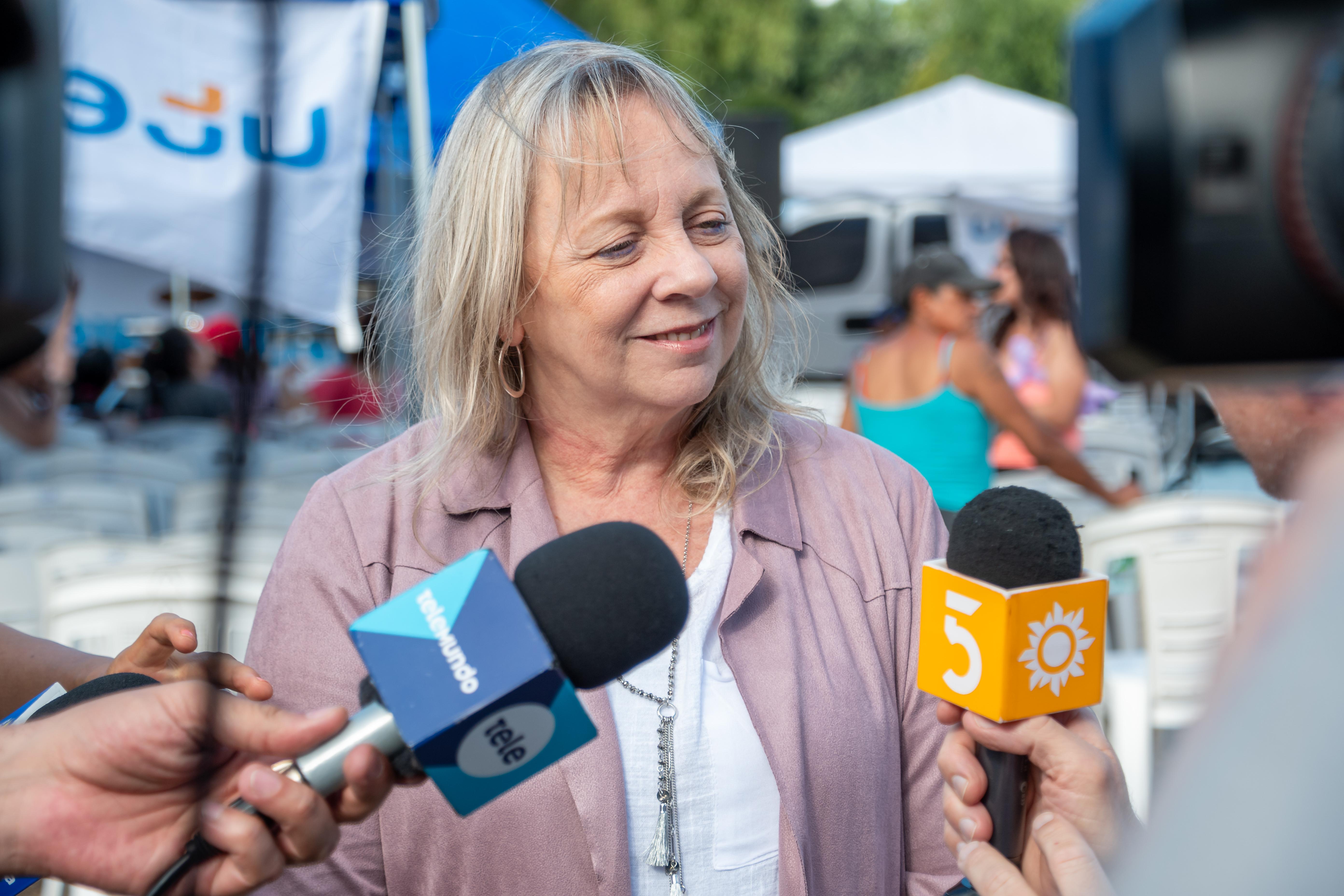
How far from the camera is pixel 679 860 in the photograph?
1516 millimetres

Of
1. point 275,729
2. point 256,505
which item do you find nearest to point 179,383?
point 256,505

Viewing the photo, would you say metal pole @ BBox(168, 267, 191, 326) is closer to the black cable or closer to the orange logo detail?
the orange logo detail

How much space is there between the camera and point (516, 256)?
1685mm

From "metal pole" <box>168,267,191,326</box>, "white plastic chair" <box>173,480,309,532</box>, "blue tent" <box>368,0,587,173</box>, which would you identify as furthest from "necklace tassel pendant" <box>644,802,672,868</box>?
"metal pole" <box>168,267,191,326</box>

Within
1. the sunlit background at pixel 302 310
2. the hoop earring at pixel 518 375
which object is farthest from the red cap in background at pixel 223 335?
the hoop earring at pixel 518 375

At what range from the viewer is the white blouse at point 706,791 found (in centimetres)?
152

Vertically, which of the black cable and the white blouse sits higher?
the black cable

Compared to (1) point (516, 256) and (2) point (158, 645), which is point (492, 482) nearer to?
(1) point (516, 256)

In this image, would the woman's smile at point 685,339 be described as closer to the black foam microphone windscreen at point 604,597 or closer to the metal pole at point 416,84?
the black foam microphone windscreen at point 604,597

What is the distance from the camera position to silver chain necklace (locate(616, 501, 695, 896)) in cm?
151

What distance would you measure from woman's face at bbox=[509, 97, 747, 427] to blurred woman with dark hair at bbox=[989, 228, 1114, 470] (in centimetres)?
302

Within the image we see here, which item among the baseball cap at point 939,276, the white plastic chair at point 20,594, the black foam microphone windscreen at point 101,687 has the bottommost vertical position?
the white plastic chair at point 20,594

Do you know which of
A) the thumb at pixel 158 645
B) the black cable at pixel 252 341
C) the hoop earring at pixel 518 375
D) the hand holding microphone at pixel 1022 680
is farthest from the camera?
the hoop earring at pixel 518 375

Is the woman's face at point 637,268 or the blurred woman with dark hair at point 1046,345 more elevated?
the woman's face at point 637,268
